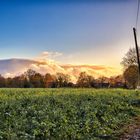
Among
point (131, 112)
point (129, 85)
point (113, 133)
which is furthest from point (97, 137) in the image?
point (129, 85)

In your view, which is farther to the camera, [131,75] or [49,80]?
[49,80]

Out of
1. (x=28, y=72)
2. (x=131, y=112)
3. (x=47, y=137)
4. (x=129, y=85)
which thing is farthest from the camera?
(x=28, y=72)

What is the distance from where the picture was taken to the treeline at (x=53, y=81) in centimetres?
11775

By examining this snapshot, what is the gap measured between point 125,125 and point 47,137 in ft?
25.0

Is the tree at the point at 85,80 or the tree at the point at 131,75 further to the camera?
the tree at the point at 85,80

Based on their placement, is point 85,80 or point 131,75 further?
point 85,80

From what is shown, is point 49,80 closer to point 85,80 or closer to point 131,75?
point 85,80

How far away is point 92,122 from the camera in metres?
20.1

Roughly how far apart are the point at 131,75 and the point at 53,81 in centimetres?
2585

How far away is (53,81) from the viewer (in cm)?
12238

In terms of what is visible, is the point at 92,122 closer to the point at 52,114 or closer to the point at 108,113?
the point at 52,114

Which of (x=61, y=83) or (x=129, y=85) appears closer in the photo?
(x=129, y=85)

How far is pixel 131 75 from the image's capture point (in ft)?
349

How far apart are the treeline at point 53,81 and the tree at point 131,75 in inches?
279
